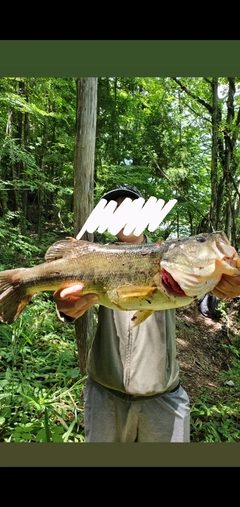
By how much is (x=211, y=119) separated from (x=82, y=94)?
7.35ft

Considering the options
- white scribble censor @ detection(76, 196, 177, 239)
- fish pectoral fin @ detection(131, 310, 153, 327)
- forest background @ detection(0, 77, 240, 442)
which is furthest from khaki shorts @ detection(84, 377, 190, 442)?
forest background @ detection(0, 77, 240, 442)

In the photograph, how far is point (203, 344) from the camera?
12.6 feet

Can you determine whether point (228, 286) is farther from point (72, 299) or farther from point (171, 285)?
point (72, 299)

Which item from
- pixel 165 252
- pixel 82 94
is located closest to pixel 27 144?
pixel 82 94

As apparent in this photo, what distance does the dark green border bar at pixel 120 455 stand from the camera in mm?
1693

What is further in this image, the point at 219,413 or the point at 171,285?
the point at 219,413

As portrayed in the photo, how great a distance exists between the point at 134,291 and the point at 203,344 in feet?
8.88

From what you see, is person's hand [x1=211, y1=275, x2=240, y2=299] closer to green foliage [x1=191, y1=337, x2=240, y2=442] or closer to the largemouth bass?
the largemouth bass

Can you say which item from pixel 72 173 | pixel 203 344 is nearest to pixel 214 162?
pixel 72 173

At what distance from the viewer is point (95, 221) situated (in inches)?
84.4

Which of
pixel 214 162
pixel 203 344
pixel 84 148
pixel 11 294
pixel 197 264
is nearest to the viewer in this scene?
pixel 197 264

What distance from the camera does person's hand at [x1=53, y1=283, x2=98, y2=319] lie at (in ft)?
4.97

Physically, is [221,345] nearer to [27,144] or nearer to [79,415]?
[79,415]

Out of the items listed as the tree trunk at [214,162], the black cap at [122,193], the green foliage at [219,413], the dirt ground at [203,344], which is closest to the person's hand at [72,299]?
the black cap at [122,193]
